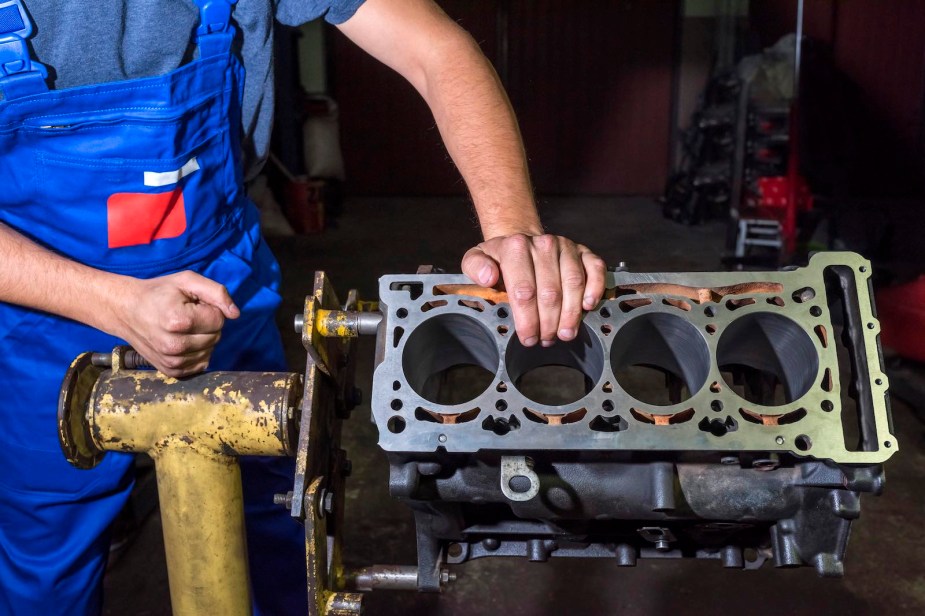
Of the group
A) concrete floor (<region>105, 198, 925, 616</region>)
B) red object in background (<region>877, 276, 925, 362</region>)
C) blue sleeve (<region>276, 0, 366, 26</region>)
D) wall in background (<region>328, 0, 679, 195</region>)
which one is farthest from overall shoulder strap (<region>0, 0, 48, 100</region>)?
wall in background (<region>328, 0, 679, 195</region>)

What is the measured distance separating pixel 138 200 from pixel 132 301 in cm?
30

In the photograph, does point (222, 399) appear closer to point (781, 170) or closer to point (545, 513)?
point (545, 513)

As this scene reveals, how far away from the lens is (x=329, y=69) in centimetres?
752

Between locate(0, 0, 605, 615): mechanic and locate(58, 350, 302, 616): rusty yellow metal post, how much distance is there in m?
0.06

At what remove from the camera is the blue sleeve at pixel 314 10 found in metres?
1.32

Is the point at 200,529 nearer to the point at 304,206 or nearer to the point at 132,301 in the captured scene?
the point at 132,301

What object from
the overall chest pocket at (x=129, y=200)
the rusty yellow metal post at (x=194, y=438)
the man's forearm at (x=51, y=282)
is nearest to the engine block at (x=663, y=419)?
the rusty yellow metal post at (x=194, y=438)

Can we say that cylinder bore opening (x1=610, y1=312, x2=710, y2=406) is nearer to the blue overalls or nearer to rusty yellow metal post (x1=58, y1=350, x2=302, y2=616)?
rusty yellow metal post (x1=58, y1=350, x2=302, y2=616)

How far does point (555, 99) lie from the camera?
7.63 m

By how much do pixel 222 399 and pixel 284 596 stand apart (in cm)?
79

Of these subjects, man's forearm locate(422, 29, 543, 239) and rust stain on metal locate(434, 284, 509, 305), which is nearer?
rust stain on metal locate(434, 284, 509, 305)

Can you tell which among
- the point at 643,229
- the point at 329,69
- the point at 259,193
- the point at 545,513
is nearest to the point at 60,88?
the point at 545,513

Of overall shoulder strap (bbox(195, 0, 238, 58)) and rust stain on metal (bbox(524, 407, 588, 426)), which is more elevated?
overall shoulder strap (bbox(195, 0, 238, 58))

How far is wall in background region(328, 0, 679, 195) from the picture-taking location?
741 centimetres
